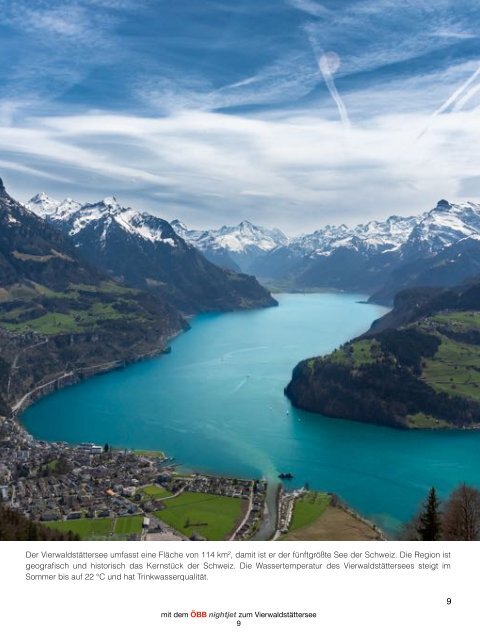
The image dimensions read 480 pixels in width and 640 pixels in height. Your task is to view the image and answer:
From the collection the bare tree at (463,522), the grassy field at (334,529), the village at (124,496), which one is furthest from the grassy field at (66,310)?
the bare tree at (463,522)

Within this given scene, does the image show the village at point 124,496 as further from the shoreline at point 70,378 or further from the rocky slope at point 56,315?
the rocky slope at point 56,315

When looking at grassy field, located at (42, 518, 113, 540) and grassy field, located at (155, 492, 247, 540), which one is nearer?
grassy field, located at (42, 518, 113, 540)

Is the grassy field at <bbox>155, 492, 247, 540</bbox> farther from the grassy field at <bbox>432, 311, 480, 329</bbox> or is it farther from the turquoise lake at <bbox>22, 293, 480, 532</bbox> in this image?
the grassy field at <bbox>432, 311, 480, 329</bbox>

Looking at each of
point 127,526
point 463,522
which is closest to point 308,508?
point 127,526

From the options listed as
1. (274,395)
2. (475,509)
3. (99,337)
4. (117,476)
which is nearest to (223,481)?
(117,476)

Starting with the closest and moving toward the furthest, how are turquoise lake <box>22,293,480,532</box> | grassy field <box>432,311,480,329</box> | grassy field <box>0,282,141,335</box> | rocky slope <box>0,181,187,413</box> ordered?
turquoise lake <box>22,293,480,532</box> < grassy field <box>432,311,480,329</box> < rocky slope <box>0,181,187,413</box> < grassy field <box>0,282,141,335</box>

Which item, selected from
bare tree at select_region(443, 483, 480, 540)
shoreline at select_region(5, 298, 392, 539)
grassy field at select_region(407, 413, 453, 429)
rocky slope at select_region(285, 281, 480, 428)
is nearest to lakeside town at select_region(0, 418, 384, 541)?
shoreline at select_region(5, 298, 392, 539)

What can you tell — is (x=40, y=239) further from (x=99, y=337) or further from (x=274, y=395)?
(x=274, y=395)
